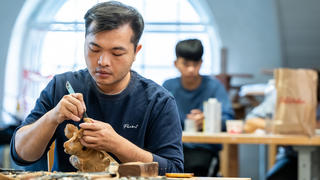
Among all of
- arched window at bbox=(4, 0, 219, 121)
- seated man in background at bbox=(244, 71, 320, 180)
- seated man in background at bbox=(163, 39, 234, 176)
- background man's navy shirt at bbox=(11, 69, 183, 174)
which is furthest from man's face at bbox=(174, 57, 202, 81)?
arched window at bbox=(4, 0, 219, 121)

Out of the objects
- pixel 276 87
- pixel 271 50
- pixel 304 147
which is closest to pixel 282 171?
pixel 304 147

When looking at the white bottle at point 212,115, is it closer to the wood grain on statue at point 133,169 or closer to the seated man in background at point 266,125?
the seated man in background at point 266,125

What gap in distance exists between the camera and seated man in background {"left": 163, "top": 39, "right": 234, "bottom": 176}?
3.21 m

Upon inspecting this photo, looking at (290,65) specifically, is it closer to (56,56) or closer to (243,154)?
(243,154)

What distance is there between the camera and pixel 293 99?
297cm

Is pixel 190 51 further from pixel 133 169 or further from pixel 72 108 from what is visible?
pixel 133 169

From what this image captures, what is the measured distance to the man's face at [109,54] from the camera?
1.51 meters

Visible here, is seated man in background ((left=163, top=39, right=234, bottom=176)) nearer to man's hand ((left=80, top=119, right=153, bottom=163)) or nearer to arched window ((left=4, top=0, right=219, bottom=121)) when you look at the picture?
man's hand ((left=80, top=119, right=153, bottom=163))

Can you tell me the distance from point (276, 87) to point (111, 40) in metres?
1.63

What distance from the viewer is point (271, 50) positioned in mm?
7898

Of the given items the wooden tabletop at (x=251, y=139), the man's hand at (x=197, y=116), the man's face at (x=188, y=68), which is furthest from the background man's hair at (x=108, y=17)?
the man's face at (x=188, y=68)

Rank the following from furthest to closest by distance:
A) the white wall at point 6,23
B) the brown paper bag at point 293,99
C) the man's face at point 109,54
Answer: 1. the white wall at point 6,23
2. the brown paper bag at point 293,99
3. the man's face at point 109,54

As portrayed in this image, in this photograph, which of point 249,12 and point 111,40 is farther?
point 249,12

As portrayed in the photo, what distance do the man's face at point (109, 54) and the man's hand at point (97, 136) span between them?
24 cm
